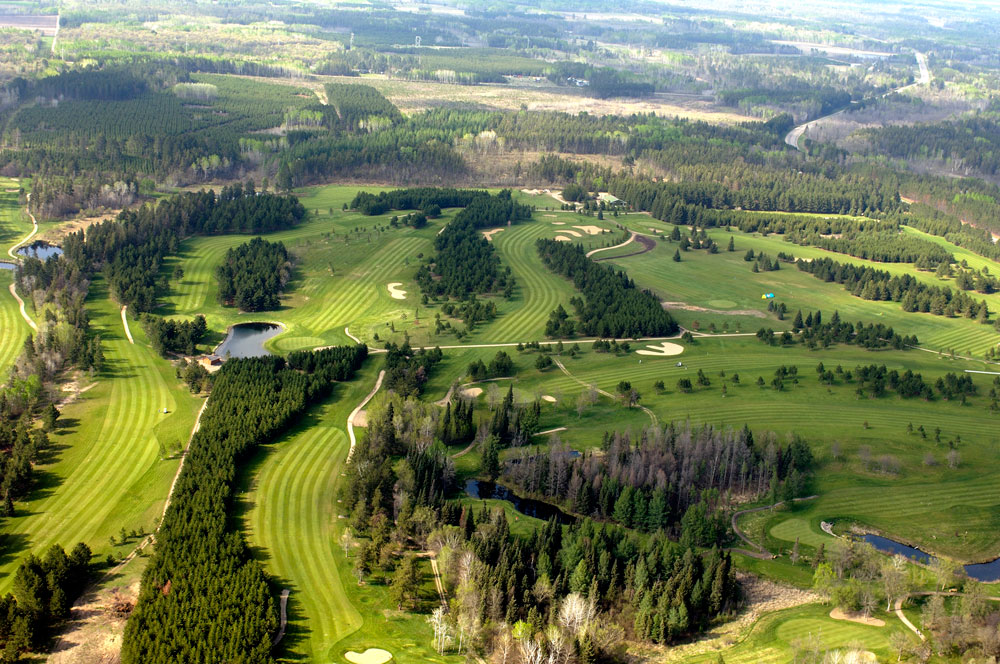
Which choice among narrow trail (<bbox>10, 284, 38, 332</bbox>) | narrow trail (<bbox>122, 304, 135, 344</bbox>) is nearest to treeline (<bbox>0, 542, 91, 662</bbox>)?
narrow trail (<bbox>122, 304, 135, 344</bbox>)

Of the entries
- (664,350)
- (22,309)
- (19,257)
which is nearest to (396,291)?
(664,350)

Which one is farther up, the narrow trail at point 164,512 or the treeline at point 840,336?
the treeline at point 840,336

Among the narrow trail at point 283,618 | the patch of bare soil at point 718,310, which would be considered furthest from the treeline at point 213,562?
the patch of bare soil at point 718,310

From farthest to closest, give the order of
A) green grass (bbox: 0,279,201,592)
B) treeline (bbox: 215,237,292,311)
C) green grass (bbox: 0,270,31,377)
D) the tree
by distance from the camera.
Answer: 1. treeline (bbox: 215,237,292,311)
2. green grass (bbox: 0,270,31,377)
3. green grass (bbox: 0,279,201,592)
4. the tree

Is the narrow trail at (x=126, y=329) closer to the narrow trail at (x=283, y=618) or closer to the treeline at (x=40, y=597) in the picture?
the treeline at (x=40, y=597)

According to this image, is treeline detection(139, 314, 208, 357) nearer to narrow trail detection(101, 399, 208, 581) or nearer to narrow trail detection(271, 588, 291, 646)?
narrow trail detection(101, 399, 208, 581)
